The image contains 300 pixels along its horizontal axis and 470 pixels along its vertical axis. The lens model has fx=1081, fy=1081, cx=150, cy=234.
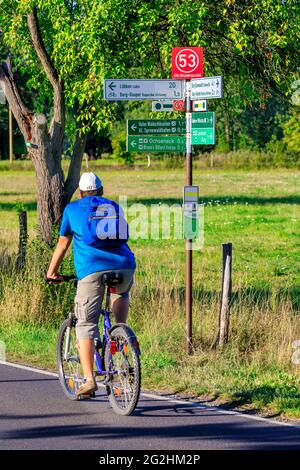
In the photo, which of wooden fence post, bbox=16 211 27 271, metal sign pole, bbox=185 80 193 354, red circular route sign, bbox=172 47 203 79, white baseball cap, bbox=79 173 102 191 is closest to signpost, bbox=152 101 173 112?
metal sign pole, bbox=185 80 193 354

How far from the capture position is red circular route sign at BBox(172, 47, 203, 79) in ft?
37.3

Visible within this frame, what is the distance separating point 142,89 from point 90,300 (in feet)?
10.7

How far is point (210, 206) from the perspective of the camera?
39938mm

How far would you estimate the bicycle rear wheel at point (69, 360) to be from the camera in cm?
937

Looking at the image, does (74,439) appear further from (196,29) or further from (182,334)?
(196,29)

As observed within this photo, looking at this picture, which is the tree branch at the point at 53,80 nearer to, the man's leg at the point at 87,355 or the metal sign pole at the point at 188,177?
the metal sign pole at the point at 188,177

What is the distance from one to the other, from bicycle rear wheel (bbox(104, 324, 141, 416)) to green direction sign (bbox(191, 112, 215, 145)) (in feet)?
10.6

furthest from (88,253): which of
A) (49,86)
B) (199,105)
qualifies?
(49,86)

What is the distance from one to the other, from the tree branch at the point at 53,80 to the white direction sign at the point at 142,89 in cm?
419

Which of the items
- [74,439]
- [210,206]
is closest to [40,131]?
[74,439]

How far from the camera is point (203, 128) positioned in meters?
11.4

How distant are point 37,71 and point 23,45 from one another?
68 cm

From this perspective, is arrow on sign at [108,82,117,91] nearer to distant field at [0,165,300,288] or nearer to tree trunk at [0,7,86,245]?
tree trunk at [0,7,86,245]

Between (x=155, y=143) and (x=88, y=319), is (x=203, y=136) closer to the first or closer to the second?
(x=155, y=143)
